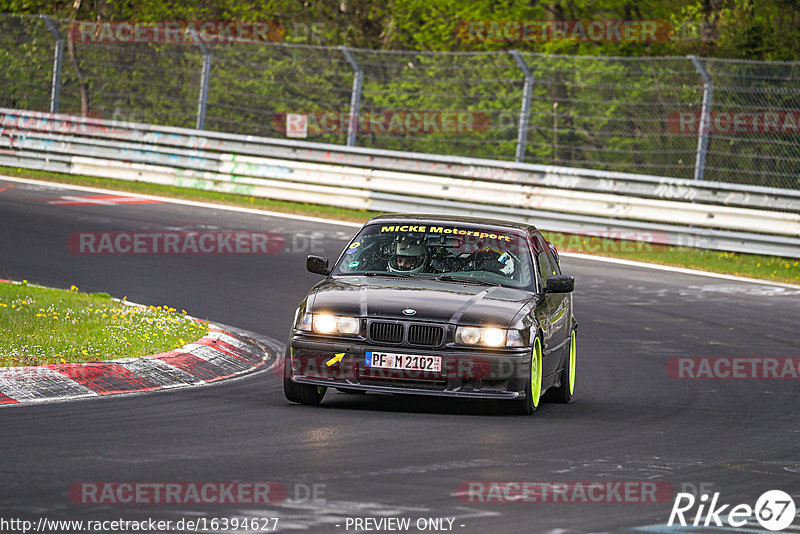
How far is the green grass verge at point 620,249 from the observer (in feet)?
66.1

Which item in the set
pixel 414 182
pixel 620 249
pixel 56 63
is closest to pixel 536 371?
pixel 620 249

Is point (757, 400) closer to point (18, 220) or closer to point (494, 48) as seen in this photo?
point (18, 220)

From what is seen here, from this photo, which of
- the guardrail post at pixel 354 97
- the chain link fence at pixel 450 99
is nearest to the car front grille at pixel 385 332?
the chain link fence at pixel 450 99

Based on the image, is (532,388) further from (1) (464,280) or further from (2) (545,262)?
(2) (545,262)

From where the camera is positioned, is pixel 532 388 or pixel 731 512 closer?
pixel 731 512

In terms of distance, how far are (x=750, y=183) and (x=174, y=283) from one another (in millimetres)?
9431

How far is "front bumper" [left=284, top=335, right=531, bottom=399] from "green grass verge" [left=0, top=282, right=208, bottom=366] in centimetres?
201

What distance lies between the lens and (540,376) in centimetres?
1002

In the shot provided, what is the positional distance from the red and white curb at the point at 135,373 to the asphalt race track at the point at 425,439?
0.94 ft

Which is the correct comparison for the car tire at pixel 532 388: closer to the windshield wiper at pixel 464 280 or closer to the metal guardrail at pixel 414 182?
the windshield wiper at pixel 464 280

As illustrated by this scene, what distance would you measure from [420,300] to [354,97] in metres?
15.2

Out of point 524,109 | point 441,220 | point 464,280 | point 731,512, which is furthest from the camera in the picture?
point 524,109

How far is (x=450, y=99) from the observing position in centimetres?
2423

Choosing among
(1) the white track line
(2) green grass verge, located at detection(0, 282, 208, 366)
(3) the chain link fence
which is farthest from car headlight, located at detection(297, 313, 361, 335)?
(3) the chain link fence
